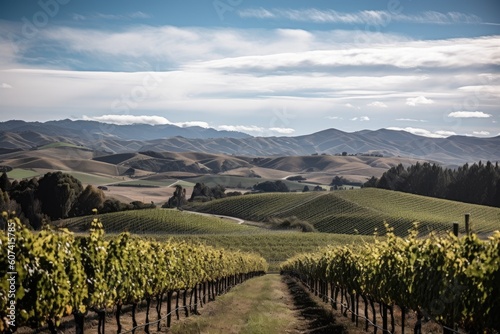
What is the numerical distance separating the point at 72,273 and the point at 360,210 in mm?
146189

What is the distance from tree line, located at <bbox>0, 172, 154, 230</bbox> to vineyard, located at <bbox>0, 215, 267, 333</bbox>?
120 m

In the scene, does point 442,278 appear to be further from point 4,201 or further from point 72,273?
point 4,201

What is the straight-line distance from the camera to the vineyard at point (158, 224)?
130m

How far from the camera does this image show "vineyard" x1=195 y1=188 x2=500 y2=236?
14138 centimetres

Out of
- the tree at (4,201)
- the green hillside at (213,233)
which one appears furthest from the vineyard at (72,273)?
the tree at (4,201)

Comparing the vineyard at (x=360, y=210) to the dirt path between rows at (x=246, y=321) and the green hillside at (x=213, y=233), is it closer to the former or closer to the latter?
the green hillside at (x=213, y=233)

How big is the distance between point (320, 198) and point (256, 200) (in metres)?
22.7

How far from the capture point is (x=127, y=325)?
27766mm

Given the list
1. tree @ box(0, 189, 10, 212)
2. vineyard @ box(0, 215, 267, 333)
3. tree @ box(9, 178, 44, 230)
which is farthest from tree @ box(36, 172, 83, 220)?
vineyard @ box(0, 215, 267, 333)

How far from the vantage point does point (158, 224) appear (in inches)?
5340


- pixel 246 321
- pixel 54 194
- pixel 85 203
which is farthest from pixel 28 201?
pixel 246 321

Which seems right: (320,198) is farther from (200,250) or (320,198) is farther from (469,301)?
(469,301)

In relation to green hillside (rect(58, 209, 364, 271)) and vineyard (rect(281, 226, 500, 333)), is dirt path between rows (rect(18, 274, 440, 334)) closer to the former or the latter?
vineyard (rect(281, 226, 500, 333))

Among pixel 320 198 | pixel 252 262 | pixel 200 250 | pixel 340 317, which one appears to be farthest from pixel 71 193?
pixel 340 317
